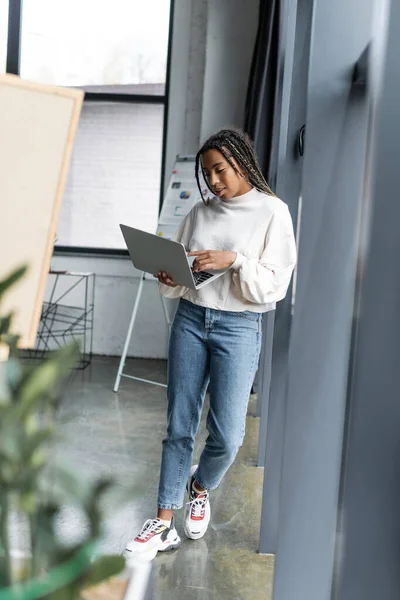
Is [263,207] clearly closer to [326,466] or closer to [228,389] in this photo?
[228,389]

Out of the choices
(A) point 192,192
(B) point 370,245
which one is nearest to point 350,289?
(B) point 370,245

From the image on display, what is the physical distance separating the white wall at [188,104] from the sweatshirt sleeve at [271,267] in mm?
3310

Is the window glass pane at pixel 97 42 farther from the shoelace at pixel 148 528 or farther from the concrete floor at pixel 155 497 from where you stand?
the shoelace at pixel 148 528

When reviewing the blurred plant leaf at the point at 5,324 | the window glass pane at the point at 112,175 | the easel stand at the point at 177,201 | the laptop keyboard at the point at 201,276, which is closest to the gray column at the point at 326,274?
the laptop keyboard at the point at 201,276

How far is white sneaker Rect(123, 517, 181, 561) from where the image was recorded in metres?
2.14

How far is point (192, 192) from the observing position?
4.70m

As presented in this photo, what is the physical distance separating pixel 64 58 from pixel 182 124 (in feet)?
3.64

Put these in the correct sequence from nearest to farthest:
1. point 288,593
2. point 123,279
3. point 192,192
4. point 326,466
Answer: point 326,466 < point 288,593 < point 192,192 < point 123,279

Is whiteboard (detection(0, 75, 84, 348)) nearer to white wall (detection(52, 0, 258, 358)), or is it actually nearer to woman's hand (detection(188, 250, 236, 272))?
woman's hand (detection(188, 250, 236, 272))

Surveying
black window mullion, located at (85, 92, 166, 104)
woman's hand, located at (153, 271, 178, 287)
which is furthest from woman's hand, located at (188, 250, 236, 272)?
black window mullion, located at (85, 92, 166, 104)

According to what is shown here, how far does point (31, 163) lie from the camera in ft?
1.94

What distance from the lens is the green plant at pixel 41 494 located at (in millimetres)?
316

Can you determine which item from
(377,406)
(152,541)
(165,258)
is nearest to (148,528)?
(152,541)

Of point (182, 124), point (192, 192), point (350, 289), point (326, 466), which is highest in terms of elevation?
point (182, 124)
